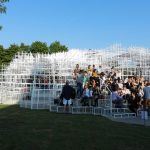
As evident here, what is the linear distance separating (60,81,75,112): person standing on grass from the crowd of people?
2.5 inches

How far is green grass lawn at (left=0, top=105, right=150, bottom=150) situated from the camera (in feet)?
45.9

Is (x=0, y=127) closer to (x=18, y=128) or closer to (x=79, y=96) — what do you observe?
(x=18, y=128)

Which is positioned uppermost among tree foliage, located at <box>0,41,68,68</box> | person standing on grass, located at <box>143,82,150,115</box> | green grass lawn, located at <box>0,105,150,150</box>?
tree foliage, located at <box>0,41,68,68</box>

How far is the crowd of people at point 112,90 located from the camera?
23.3 metres

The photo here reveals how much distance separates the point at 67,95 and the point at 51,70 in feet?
19.8

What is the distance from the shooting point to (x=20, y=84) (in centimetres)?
3381

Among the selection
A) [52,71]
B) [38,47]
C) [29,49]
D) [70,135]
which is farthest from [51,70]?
[29,49]

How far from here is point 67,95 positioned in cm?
2536

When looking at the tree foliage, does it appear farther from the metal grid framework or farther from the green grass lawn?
the green grass lawn

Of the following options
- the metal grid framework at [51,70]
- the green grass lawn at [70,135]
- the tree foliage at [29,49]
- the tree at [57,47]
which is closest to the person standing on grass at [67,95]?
the metal grid framework at [51,70]

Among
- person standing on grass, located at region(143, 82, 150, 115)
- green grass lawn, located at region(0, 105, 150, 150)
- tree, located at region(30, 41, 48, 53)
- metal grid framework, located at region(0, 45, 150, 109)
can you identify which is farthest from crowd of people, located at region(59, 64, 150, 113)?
tree, located at region(30, 41, 48, 53)

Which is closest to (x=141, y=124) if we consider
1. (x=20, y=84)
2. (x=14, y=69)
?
(x=20, y=84)

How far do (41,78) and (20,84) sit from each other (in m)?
3.40

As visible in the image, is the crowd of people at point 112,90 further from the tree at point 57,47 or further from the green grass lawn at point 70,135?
the tree at point 57,47
